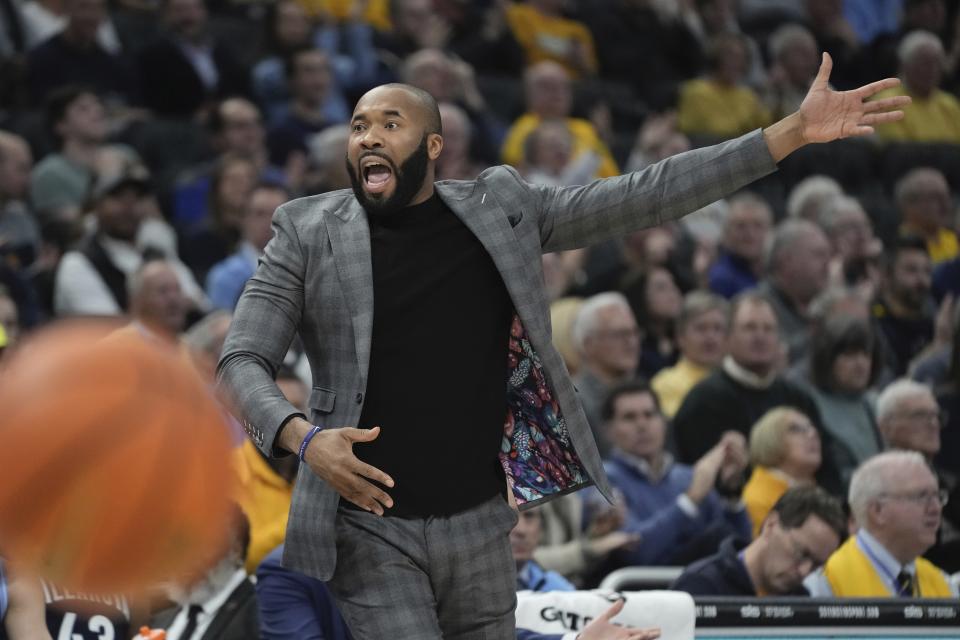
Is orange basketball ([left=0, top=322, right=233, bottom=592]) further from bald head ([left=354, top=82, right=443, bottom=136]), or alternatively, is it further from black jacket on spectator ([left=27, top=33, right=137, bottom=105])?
black jacket on spectator ([left=27, top=33, right=137, bottom=105])

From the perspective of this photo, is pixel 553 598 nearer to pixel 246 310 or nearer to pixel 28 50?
pixel 246 310

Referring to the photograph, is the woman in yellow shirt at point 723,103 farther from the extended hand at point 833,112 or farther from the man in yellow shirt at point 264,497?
the extended hand at point 833,112

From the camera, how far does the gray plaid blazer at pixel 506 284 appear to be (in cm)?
355

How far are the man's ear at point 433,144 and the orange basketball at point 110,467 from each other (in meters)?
1.65

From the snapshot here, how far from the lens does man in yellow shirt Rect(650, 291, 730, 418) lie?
777 centimetres

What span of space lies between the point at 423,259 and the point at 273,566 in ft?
4.58

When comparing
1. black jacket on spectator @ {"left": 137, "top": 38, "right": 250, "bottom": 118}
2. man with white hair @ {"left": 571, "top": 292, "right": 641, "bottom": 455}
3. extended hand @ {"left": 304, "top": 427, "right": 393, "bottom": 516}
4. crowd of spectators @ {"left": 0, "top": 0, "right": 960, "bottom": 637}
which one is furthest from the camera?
black jacket on spectator @ {"left": 137, "top": 38, "right": 250, "bottom": 118}

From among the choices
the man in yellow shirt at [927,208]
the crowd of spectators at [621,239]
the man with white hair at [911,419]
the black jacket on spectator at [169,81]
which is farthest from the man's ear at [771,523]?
the black jacket on spectator at [169,81]

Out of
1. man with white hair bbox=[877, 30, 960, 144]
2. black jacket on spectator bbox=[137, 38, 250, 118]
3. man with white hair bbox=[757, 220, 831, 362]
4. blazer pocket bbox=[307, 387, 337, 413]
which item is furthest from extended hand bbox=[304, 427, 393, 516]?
man with white hair bbox=[877, 30, 960, 144]

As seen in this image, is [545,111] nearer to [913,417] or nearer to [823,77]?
[913,417]

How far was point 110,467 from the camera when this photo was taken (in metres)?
2.04

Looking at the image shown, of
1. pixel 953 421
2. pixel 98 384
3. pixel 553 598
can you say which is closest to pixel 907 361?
pixel 953 421

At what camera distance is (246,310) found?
140 inches

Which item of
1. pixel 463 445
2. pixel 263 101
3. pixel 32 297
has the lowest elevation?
pixel 463 445
